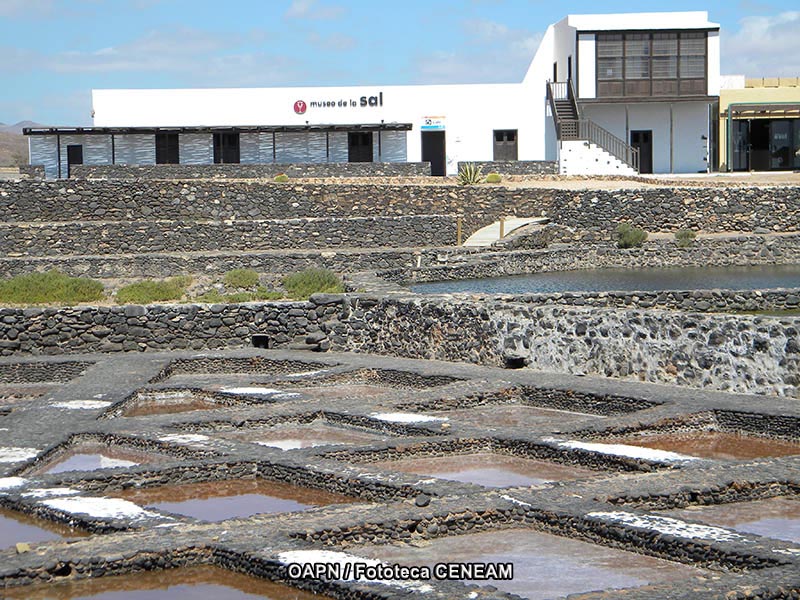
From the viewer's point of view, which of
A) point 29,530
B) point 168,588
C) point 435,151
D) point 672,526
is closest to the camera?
point 168,588

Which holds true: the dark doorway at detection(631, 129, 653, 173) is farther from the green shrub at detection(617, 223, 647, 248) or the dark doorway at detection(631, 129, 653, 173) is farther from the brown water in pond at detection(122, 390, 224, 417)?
the brown water in pond at detection(122, 390, 224, 417)

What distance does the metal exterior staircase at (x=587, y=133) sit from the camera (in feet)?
167

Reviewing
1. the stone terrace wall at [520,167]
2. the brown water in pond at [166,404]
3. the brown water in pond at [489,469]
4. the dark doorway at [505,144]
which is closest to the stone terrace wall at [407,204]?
the stone terrace wall at [520,167]

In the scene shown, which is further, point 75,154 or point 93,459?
point 75,154

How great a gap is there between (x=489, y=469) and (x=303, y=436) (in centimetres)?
273

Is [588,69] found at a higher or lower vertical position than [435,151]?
higher

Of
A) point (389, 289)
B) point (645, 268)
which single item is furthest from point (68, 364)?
point (645, 268)

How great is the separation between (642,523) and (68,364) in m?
11.8

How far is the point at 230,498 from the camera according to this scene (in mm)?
11797

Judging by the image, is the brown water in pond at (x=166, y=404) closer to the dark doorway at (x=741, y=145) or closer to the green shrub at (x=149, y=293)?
the green shrub at (x=149, y=293)

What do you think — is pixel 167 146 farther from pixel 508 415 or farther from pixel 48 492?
pixel 48 492

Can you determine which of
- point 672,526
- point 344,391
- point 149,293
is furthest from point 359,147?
point 672,526

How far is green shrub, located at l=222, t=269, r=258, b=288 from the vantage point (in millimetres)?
32312

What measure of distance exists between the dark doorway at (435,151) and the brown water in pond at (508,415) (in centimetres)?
3883
